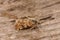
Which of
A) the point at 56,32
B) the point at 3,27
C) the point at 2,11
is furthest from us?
the point at 2,11

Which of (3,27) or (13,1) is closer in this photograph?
(3,27)

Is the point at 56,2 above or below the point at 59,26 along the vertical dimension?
above

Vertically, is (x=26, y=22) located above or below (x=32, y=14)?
below

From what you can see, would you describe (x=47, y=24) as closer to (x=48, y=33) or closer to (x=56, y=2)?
(x=48, y=33)

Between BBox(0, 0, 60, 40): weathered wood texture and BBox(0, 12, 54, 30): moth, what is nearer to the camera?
BBox(0, 0, 60, 40): weathered wood texture

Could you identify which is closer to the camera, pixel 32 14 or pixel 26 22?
pixel 26 22

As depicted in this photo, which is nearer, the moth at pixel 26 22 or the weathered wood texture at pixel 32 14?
the weathered wood texture at pixel 32 14

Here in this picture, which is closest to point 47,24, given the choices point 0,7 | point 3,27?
point 3,27

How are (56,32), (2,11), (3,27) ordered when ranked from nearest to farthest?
1. (56,32)
2. (3,27)
3. (2,11)

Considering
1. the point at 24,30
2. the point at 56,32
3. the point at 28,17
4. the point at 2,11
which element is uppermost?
the point at 2,11

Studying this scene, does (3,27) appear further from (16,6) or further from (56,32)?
(56,32)
